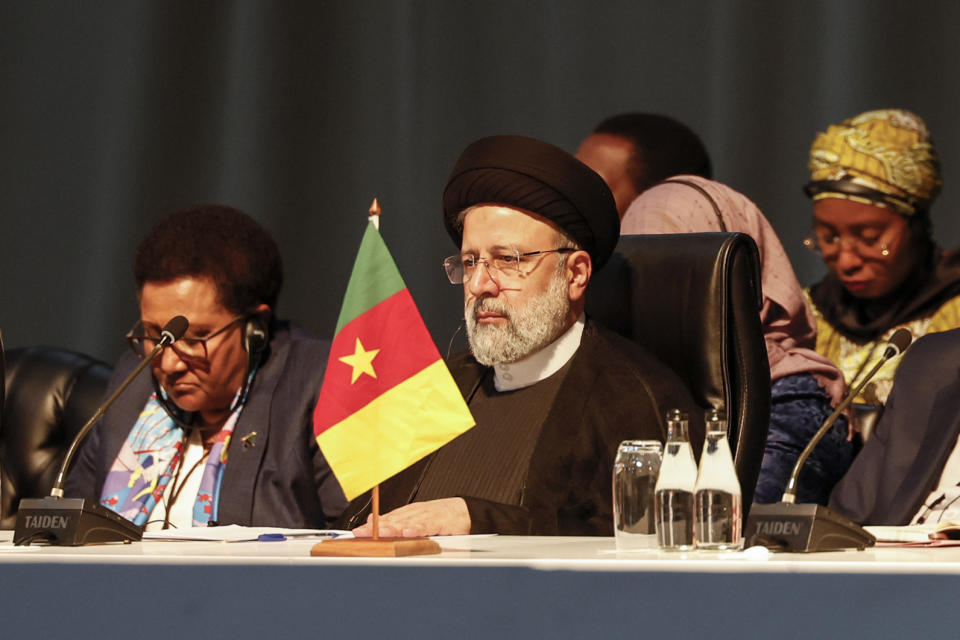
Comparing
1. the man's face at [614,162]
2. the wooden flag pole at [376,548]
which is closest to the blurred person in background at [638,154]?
the man's face at [614,162]

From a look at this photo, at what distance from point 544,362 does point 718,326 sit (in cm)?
39

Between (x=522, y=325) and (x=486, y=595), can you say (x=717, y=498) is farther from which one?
(x=522, y=325)

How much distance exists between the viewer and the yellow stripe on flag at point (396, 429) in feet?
5.15

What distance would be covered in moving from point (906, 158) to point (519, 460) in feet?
5.52

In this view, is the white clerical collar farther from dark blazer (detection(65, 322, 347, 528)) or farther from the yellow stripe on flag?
the yellow stripe on flag

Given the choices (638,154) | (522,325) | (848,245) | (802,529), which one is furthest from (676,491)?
(638,154)

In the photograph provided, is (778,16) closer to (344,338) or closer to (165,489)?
(165,489)

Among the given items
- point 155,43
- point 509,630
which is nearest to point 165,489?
point 509,630

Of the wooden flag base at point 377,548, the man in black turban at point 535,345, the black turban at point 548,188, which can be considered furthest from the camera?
the black turban at point 548,188

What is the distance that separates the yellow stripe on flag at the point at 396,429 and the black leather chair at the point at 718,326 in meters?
0.91

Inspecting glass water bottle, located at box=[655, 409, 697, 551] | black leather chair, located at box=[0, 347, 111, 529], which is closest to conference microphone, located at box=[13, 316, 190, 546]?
glass water bottle, located at box=[655, 409, 697, 551]

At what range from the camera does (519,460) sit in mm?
2492

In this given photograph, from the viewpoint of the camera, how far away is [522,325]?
258 centimetres

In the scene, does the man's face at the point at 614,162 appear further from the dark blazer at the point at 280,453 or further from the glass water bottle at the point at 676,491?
the glass water bottle at the point at 676,491
